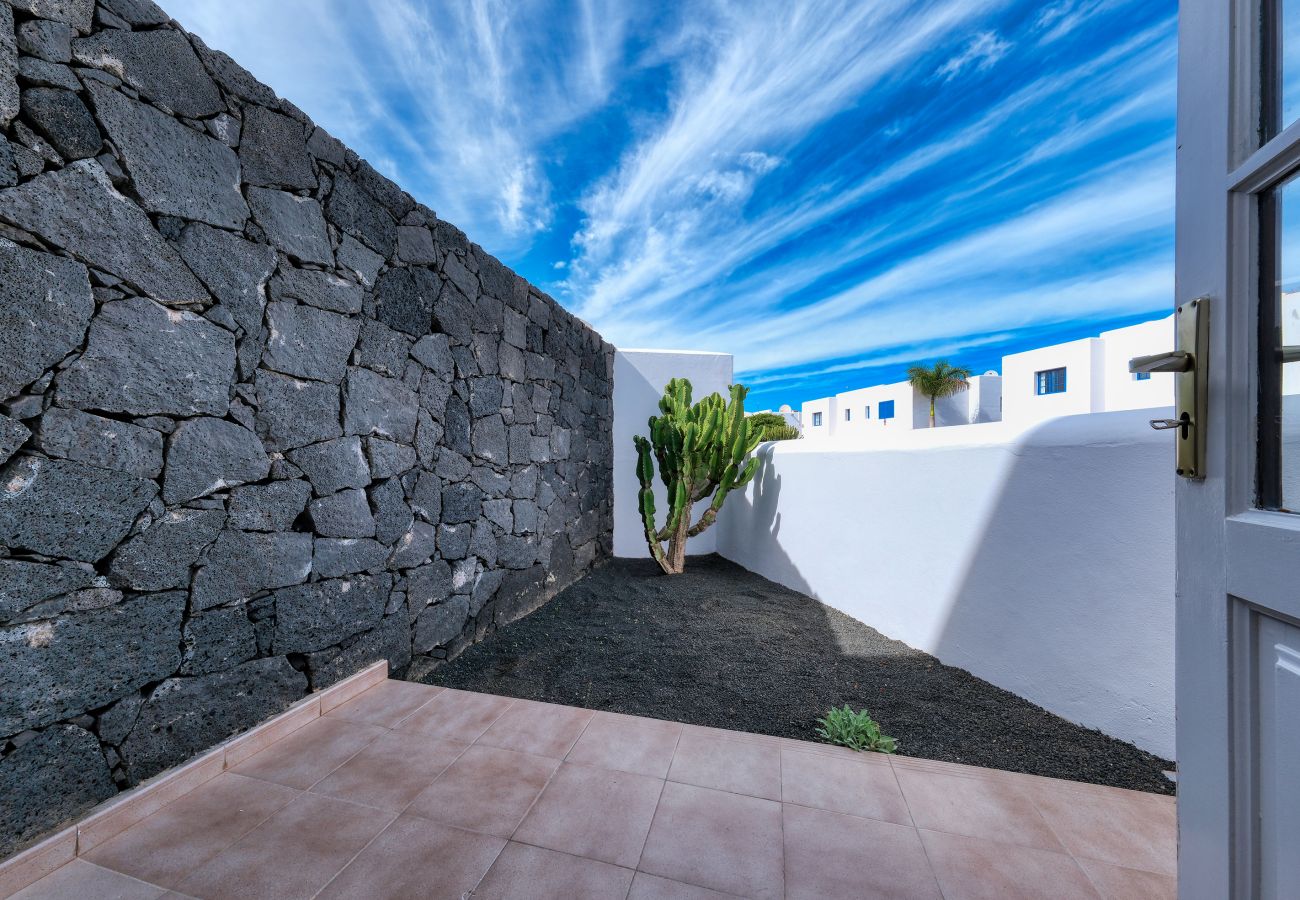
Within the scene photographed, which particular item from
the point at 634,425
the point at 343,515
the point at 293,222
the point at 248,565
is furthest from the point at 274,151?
the point at 634,425

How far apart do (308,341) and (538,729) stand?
1823 mm

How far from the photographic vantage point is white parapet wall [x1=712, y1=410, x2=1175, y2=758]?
5.91 ft

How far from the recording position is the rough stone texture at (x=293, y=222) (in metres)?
1.75

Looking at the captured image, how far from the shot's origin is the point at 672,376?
609 cm

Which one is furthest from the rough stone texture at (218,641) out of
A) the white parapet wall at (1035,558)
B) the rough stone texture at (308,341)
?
the white parapet wall at (1035,558)

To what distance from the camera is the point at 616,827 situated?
4.47 feet

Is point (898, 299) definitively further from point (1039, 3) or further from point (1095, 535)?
point (1095, 535)

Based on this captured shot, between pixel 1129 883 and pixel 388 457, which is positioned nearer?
pixel 1129 883

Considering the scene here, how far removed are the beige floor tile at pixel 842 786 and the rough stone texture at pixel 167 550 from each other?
2.05 metres

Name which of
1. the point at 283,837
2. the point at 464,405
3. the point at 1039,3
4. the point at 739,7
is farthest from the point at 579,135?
the point at 283,837

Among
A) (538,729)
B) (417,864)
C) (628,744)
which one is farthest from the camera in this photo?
(538,729)

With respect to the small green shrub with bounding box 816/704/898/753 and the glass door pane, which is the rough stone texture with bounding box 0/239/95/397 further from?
the small green shrub with bounding box 816/704/898/753

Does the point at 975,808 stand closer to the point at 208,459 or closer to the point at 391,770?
the point at 391,770

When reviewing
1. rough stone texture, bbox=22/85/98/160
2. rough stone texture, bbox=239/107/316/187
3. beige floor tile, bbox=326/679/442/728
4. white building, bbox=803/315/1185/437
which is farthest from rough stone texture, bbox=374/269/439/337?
white building, bbox=803/315/1185/437
